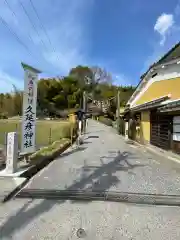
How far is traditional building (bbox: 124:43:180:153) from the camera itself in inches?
495

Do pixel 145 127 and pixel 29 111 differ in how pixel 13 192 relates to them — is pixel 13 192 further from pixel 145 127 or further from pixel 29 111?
pixel 145 127

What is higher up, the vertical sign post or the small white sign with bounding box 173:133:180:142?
the vertical sign post

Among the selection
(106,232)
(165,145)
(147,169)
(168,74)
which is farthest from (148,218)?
(168,74)

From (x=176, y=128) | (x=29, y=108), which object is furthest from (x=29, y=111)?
(x=176, y=128)

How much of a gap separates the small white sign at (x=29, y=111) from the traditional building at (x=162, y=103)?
20.0ft

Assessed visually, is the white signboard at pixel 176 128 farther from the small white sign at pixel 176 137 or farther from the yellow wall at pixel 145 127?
the yellow wall at pixel 145 127

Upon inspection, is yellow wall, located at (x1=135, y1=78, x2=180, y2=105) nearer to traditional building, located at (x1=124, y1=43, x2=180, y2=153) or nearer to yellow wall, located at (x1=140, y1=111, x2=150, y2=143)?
traditional building, located at (x1=124, y1=43, x2=180, y2=153)

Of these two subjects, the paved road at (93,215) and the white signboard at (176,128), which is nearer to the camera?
the paved road at (93,215)

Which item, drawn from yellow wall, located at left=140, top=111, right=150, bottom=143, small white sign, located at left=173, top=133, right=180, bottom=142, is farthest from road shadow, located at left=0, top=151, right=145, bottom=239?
yellow wall, located at left=140, top=111, right=150, bottom=143

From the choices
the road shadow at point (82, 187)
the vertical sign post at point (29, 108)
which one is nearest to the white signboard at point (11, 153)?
the vertical sign post at point (29, 108)

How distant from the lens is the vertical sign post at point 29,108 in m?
8.48

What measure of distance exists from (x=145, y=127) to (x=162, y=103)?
16.6ft

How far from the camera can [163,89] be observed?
14.8 metres

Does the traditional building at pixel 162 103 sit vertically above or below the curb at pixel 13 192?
above
